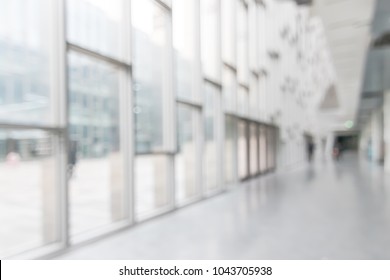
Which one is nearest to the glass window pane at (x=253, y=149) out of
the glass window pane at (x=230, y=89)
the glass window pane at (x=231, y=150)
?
the glass window pane at (x=231, y=150)

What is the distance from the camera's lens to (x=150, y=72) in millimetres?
5668

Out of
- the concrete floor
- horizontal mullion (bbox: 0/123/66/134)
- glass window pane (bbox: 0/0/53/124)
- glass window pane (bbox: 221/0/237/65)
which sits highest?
glass window pane (bbox: 221/0/237/65)

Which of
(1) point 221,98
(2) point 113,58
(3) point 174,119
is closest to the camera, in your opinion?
(2) point 113,58

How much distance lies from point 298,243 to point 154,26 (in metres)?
4.18

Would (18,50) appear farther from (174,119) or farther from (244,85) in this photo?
(244,85)

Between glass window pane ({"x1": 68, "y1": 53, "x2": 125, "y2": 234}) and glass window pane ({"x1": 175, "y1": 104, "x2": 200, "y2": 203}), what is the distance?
6.86 ft

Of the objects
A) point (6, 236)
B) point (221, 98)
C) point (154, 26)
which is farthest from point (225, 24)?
point (6, 236)

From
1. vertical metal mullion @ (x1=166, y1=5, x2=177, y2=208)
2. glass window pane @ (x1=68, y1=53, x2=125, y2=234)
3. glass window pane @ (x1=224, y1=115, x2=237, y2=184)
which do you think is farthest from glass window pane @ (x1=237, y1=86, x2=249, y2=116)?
glass window pane @ (x1=68, y1=53, x2=125, y2=234)

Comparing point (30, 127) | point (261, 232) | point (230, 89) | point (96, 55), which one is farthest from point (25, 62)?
point (230, 89)

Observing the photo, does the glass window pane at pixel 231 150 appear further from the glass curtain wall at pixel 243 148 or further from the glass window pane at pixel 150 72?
the glass window pane at pixel 150 72

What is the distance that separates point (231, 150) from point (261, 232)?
17.3 feet

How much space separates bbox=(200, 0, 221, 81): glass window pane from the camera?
695cm

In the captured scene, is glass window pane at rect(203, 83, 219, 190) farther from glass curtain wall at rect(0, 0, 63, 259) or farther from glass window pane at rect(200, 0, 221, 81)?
glass curtain wall at rect(0, 0, 63, 259)
